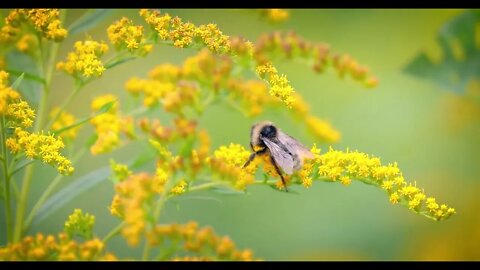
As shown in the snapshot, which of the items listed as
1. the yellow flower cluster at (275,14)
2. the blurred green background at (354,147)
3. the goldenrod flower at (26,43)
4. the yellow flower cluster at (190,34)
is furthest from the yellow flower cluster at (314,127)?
the goldenrod flower at (26,43)

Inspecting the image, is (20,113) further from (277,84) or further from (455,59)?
(455,59)

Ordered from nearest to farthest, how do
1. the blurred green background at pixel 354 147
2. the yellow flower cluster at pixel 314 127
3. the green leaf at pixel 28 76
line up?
the green leaf at pixel 28 76 < the yellow flower cluster at pixel 314 127 < the blurred green background at pixel 354 147

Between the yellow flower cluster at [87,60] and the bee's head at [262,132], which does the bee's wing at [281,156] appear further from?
the yellow flower cluster at [87,60]

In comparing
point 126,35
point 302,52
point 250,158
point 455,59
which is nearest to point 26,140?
point 126,35

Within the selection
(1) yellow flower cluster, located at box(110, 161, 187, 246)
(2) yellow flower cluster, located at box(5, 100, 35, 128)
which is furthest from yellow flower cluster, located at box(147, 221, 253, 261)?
(2) yellow flower cluster, located at box(5, 100, 35, 128)

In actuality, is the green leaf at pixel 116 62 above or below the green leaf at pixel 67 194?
above
